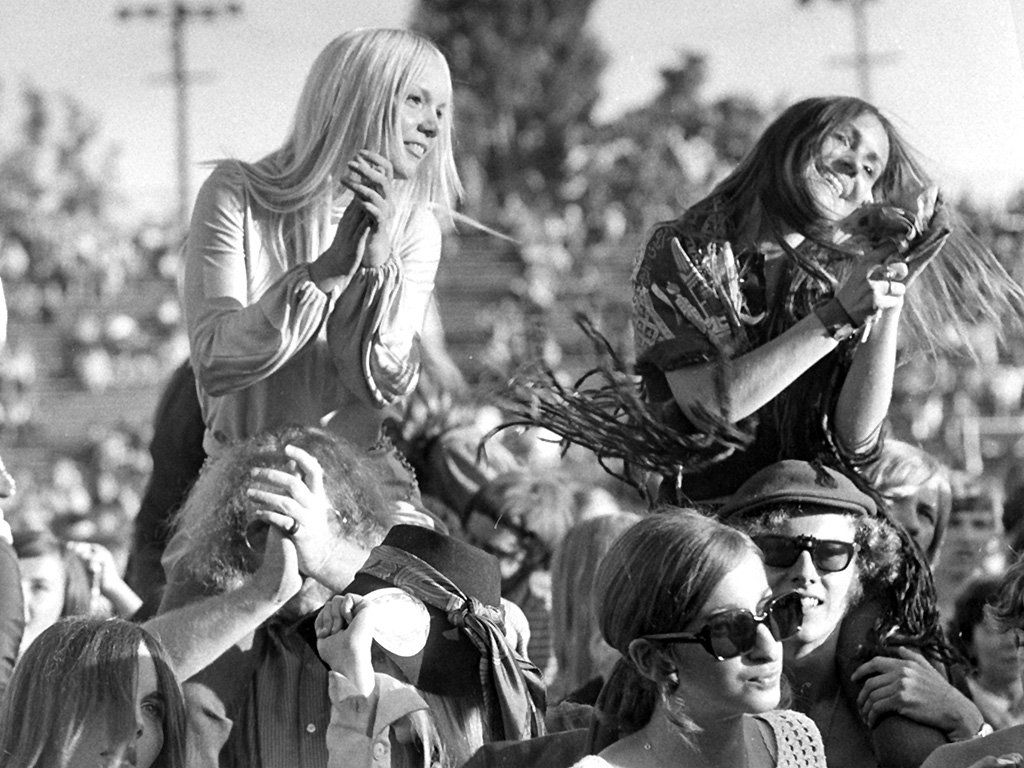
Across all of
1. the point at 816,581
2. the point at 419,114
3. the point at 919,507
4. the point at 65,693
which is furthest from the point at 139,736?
the point at 919,507

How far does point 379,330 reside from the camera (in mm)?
4109

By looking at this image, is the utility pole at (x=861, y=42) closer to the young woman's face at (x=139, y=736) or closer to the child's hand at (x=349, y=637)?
the child's hand at (x=349, y=637)

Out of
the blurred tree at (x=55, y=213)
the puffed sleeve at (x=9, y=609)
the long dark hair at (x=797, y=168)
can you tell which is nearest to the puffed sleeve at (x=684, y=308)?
the long dark hair at (x=797, y=168)

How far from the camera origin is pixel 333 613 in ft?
10.6

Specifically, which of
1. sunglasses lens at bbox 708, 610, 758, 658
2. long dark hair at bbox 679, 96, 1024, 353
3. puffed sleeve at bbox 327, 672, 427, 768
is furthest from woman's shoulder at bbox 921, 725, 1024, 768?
long dark hair at bbox 679, 96, 1024, 353

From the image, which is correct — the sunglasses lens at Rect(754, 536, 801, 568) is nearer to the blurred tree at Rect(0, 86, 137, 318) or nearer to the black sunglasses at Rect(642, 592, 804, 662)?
the black sunglasses at Rect(642, 592, 804, 662)

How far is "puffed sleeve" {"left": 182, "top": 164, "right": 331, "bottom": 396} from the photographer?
3939 millimetres

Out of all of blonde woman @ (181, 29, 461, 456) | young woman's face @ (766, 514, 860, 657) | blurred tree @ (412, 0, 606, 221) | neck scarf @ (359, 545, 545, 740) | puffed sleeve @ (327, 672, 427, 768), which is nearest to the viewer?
puffed sleeve @ (327, 672, 427, 768)

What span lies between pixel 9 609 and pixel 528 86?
2090 inches

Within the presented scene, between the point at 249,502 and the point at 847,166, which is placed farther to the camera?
the point at 847,166

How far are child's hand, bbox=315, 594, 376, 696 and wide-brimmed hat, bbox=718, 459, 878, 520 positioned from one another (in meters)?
0.76

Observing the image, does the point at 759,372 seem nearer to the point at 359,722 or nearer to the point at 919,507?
the point at 359,722

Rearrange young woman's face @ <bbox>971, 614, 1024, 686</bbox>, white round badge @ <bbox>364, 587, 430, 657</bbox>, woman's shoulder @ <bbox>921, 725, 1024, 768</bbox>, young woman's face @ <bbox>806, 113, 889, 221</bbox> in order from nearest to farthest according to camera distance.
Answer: woman's shoulder @ <bbox>921, 725, 1024, 768</bbox> < white round badge @ <bbox>364, 587, 430, 657</bbox> < young woman's face @ <bbox>806, 113, 889, 221</bbox> < young woman's face @ <bbox>971, 614, 1024, 686</bbox>

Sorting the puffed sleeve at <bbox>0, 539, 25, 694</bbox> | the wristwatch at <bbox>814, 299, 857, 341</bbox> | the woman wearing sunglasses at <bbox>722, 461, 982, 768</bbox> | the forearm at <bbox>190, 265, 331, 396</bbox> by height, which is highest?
the wristwatch at <bbox>814, 299, 857, 341</bbox>
